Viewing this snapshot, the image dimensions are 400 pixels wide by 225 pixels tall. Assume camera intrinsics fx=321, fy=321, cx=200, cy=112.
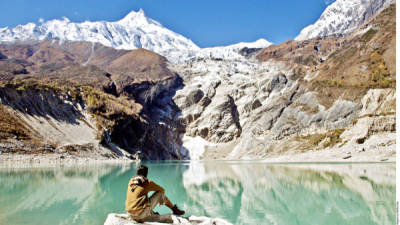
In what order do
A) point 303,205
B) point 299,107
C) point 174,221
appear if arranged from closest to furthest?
point 174,221, point 303,205, point 299,107

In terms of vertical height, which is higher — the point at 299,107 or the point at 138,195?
the point at 299,107

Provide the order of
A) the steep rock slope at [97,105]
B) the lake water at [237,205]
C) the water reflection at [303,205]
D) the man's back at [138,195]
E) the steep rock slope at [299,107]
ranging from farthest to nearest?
the steep rock slope at [299,107], the steep rock slope at [97,105], the water reflection at [303,205], the lake water at [237,205], the man's back at [138,195]

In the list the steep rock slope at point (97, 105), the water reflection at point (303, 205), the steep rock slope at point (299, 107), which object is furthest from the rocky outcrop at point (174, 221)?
the steep rock slope at point (299, 107)

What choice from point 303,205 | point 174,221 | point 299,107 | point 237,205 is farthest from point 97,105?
point 174,221

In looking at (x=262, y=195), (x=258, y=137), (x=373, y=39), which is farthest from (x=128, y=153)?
(x=373, y=39)

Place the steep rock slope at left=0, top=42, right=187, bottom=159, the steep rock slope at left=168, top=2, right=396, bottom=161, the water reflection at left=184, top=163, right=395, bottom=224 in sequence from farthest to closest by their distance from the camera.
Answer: the steep rock slope at left=168, top=2, right=396, bottom=161 < the steep rock slope at left=0, top=42, right=187, bottom=159 < the water reflection at left=184, top=163, right=395, bottom=224

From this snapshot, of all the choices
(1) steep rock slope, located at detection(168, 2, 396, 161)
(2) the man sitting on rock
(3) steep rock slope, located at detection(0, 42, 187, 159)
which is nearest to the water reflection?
(2) the man sitting on rock

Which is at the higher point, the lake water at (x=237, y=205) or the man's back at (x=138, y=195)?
the man's back at (x=138, y=195)

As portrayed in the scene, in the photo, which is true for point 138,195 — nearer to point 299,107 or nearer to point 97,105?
point 97,105

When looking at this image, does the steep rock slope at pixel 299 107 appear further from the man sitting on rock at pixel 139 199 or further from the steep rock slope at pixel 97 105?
the man sitting on rock at pixel 139 199

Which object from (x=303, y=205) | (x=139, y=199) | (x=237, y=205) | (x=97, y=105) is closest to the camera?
(x=139, y=199)

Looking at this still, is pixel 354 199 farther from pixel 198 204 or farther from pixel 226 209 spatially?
pixel 198 204

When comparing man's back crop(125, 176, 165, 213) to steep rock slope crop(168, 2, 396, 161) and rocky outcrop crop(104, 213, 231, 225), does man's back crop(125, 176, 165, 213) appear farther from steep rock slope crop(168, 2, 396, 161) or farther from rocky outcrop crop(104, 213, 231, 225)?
steep rock slope crop(168, 2, 396, 161)

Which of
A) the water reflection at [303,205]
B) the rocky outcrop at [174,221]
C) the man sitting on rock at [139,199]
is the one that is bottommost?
the water reflection at [303,205]
